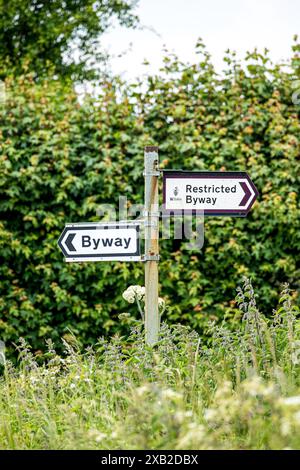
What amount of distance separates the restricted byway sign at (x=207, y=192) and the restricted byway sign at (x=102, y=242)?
0.82 ft

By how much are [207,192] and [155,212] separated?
1.02 ft

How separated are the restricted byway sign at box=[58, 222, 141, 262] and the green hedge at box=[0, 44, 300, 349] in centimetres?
255

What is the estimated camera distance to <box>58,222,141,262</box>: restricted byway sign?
14.0ft

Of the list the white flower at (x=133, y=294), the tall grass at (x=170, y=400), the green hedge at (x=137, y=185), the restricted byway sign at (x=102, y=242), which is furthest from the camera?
the green hedge at (x=137, y=185)

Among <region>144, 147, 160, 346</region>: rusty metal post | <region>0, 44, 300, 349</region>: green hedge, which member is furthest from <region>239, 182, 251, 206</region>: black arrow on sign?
<region>0, 44, 300, 349</region>: green hedge

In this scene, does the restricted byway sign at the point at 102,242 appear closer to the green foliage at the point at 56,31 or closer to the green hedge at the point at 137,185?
the green hedge at the point at 137,185

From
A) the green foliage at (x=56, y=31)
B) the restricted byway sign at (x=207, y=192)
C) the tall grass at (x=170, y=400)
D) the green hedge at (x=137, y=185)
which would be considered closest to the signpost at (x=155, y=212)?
the restricted byway sign at (x=207, y=192)

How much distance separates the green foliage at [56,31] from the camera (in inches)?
569

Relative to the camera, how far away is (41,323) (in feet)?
22.6

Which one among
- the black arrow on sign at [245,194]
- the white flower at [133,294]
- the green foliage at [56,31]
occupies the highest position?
the green foliage at [56,31]

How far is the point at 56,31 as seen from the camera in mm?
14406

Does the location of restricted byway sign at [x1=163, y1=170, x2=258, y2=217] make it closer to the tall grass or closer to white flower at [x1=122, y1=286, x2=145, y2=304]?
the tall grass

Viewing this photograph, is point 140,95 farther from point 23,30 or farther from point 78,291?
point 23,30

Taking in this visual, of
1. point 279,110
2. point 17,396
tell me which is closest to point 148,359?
point 17,396
